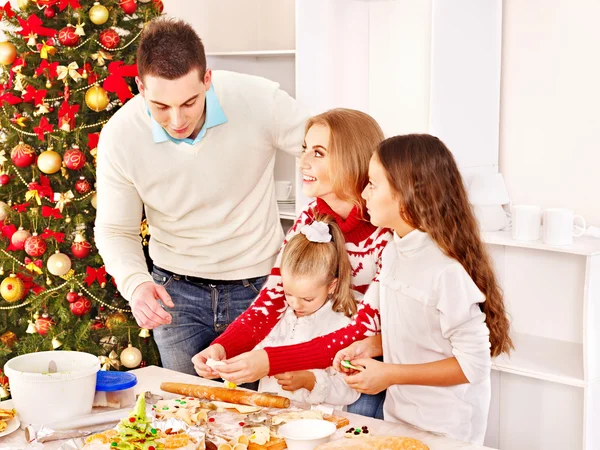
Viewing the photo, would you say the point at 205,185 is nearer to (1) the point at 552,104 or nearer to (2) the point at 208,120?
A: (2) the point at 208,120

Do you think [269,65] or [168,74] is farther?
[269,65]

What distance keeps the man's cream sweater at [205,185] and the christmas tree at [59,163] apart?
0.52 meters

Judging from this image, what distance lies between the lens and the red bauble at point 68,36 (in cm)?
304

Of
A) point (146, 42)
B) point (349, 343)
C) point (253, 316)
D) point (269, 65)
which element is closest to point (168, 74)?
point (146, 42)

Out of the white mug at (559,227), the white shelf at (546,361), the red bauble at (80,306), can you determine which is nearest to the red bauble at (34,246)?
the red bauble at (80,306)

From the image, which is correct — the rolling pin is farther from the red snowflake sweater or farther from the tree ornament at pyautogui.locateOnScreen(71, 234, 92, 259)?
the tree ornament at pyautogui.locateOnScreen(71, 234, 92, 259)

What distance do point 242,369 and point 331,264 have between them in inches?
16.1

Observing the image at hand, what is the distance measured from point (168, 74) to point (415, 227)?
0.84m

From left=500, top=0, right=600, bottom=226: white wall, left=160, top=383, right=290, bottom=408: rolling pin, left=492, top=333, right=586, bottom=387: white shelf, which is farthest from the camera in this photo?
left=500, top=0, right=600, bottom=226: white wall

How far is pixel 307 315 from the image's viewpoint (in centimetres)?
232

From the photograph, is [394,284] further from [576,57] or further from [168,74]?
[576,57]

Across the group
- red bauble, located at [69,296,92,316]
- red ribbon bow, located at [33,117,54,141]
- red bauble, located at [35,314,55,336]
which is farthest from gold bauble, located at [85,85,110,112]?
red bauble, located at [35,314,55,336]

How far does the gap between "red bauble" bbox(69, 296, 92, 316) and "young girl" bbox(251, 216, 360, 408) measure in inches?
44.4

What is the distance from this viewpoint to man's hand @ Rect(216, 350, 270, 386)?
203cm
